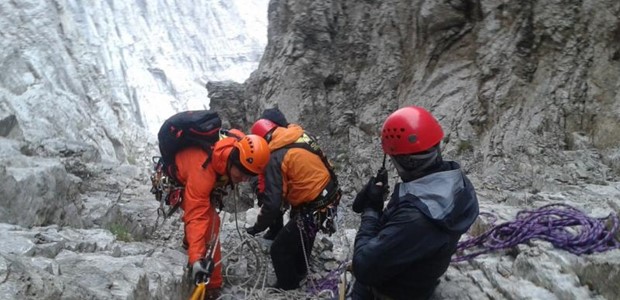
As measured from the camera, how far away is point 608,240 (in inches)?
129

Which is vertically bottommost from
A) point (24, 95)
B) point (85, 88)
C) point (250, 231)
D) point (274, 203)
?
point (85, 88)

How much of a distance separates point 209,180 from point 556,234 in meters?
2.81

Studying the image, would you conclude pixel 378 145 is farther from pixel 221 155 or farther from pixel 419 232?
pixel 419 232

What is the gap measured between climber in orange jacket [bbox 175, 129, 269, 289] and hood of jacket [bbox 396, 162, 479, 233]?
1.65 metres

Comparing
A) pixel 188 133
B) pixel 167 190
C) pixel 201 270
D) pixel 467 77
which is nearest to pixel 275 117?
pixel 188 133

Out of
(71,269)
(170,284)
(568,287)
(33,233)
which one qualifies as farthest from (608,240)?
(33,233)

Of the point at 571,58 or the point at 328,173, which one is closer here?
the point at 328,173

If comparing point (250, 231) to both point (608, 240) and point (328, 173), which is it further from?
point (608, 240)

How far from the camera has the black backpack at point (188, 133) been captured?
173 inches

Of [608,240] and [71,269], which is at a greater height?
[71,269]

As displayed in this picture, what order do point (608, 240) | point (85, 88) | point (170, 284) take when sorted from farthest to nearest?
1. point (85, 88)
2. point (170, 284)
3. point (608, 240)

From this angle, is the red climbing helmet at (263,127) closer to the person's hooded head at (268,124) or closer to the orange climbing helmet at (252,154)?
the person's hooded head at (268,124)

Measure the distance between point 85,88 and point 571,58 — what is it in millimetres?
30449

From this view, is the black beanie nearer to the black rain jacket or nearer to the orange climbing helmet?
the orange climbing helmet
